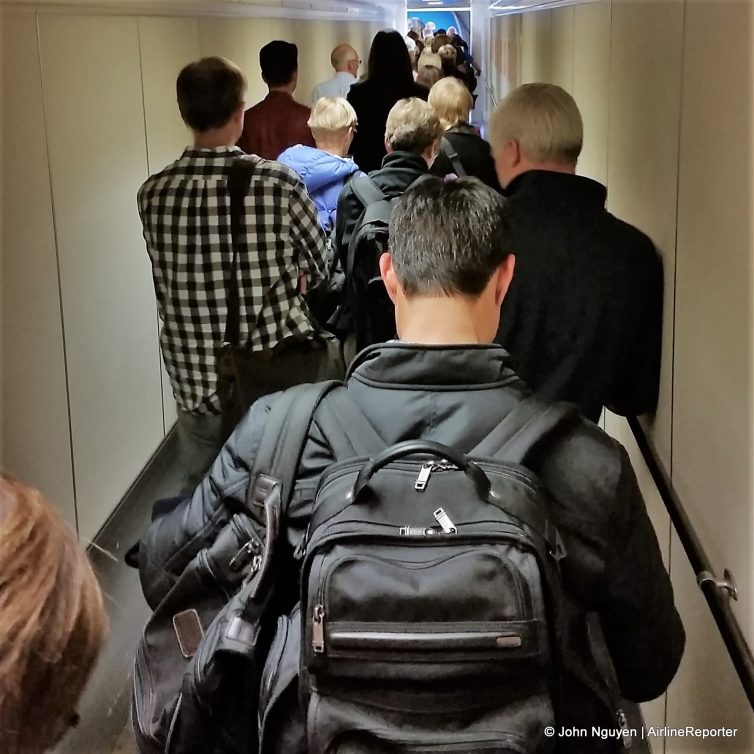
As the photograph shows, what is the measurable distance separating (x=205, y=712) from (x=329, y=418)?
1.56ft

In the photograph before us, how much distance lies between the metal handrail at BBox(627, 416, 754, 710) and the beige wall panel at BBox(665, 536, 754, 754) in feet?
0.31

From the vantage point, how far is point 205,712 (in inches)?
53.7

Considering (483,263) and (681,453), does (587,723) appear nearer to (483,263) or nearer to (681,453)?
(483,263)

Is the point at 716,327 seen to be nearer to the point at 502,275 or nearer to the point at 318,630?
the point at 502,275

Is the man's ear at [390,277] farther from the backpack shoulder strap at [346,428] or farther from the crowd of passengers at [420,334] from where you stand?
the backpack shoulder strap at [346,428]

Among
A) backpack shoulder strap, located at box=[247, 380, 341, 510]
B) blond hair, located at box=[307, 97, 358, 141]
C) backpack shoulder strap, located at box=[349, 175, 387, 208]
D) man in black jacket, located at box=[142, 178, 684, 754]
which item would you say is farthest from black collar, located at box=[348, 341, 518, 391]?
blond hair, located at box=[307, 97, 358, 141]

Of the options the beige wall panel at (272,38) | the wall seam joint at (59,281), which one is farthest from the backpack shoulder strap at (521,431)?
the beige wall panel at (272,38)

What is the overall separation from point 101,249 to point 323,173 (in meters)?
0.90

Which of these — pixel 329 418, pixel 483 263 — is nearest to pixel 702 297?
pixel 483 263

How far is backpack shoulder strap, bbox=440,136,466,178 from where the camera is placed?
3381 mm

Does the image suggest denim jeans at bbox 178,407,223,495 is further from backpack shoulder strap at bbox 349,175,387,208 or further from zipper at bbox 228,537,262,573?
zipper at bbox 228,537,262,573

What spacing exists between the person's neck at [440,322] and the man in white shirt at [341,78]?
4.49 meters

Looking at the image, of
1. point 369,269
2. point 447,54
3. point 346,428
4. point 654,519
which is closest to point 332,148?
point 369,269

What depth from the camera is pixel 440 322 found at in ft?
4.54
